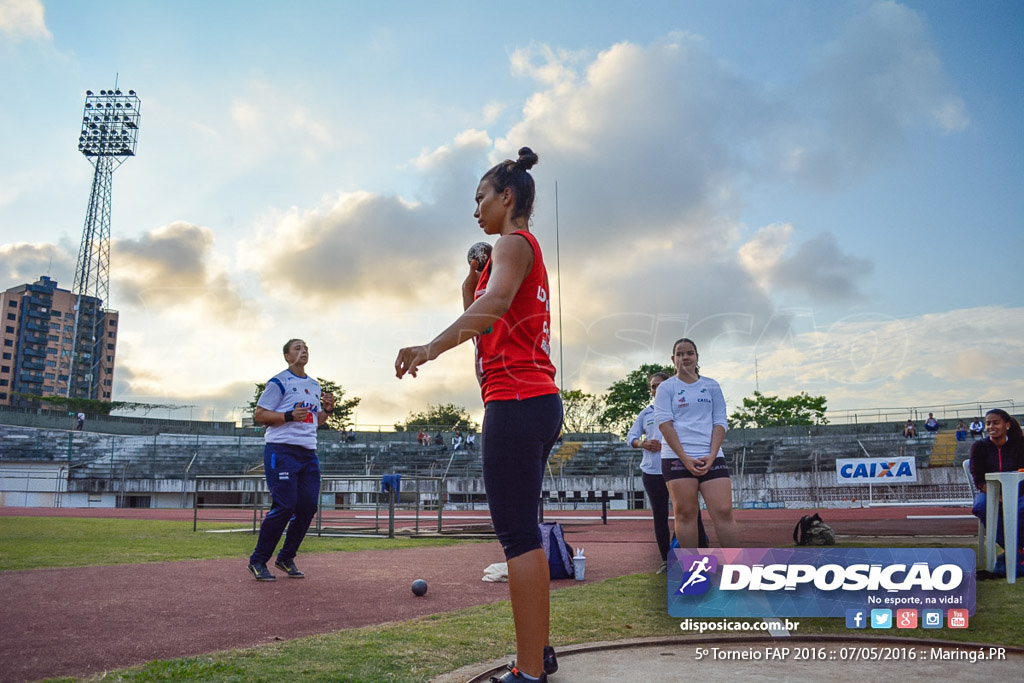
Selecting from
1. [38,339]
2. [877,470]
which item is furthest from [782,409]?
[38,339]

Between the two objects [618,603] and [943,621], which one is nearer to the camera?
[943,621]

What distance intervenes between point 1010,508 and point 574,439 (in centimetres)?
4043

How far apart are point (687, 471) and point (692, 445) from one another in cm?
18

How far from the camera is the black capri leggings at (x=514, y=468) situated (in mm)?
2584

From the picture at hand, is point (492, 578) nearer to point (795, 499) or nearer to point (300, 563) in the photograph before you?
point (300, 563)

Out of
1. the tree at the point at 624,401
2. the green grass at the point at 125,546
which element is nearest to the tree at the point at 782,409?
the tree at the point at 624,401

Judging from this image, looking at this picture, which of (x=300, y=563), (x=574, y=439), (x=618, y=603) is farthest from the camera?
(x=574, y=439)

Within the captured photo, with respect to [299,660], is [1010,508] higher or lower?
higher

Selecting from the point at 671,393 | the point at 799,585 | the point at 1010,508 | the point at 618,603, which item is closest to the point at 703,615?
the point at 799,585

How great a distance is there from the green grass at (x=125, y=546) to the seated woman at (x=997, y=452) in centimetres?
687

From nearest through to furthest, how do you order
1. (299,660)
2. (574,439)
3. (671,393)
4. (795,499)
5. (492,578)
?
(299,660), (671,393), (492,578), (795,499), (574,439)

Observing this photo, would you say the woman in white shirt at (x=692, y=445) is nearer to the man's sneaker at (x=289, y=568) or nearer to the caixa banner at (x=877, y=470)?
the man's sneaker at (x=289, y=568)

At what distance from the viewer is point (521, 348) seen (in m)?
2.71

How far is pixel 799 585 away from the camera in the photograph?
3.80 meters
